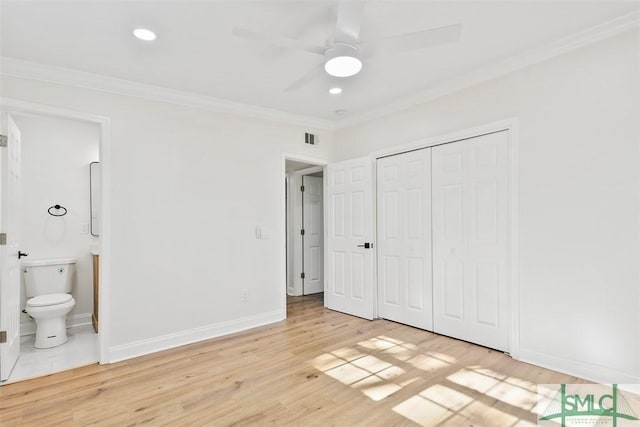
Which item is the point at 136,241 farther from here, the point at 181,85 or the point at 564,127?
the point at 564,127

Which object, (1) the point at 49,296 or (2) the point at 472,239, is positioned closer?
(2) the point at 472,239

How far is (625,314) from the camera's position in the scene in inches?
93.9

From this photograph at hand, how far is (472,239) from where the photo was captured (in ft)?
10.7

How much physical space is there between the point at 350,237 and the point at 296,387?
7.36 ft

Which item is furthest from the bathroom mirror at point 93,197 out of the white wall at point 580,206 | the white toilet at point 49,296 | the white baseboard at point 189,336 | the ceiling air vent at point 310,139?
the white wall at point 580,206

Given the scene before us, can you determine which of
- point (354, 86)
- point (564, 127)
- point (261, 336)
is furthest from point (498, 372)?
point (354, 86)

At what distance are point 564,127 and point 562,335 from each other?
1650 millimetres

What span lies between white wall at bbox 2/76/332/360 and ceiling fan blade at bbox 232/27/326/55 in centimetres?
187

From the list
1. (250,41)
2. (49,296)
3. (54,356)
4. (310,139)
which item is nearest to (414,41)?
(250,41)

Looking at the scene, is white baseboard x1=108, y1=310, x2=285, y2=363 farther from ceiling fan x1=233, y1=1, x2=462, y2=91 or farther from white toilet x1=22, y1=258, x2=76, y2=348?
ceiling fan x1=233, y1=1, x2=462, y2=91

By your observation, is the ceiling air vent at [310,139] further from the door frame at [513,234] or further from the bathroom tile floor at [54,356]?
the bathroom tile floor at [54,356]

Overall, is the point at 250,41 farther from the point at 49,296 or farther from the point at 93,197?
the point at 49,296

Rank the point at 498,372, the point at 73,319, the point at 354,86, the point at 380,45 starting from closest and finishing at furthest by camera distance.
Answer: the point at 380,45, the point at 498,372, the point at 354,86, the point at 73,319

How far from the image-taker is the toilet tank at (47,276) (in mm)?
3668
